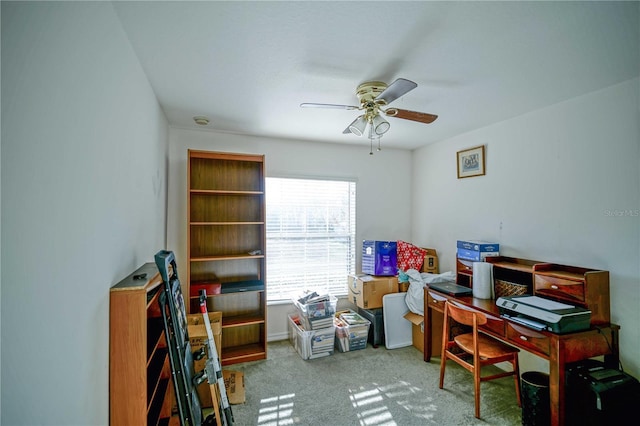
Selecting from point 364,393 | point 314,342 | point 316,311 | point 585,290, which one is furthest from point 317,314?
point 585,290

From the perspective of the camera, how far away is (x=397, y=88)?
173 cm

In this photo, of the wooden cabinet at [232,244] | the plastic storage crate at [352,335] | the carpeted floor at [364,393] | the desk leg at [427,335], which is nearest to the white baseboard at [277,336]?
the wooden cabinet at [232,244]

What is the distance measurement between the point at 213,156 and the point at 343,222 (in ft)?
6.03

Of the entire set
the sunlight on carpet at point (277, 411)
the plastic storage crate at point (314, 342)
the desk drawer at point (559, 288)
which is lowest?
the sunlight on carpet at point (277, 411)

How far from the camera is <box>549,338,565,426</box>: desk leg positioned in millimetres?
1827

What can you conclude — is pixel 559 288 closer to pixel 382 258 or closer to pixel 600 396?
pixel 600 396

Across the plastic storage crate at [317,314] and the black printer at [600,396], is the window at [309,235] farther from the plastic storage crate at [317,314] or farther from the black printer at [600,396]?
the black printer at [600,396]

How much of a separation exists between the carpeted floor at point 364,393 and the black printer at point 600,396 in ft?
1.61

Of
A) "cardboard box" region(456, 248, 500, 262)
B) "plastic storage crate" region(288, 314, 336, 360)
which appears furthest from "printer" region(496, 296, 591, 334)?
"plastic storage crate" region(288, 314, 336, 360)

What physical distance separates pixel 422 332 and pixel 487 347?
0.92 m

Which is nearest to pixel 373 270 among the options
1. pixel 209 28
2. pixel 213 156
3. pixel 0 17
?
pixel 213 156

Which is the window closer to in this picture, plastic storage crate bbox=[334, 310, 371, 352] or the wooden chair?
plastic storage crate bbox=[334, 310, 371, 352]

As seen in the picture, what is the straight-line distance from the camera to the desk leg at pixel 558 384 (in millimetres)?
1827

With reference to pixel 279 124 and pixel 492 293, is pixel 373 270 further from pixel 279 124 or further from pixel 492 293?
pixel 279 124
